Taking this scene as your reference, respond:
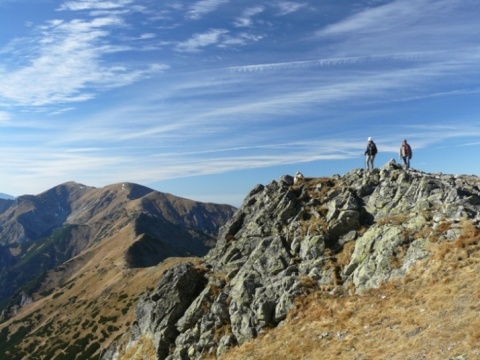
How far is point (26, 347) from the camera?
124750mm

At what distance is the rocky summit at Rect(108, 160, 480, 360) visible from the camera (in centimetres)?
3158

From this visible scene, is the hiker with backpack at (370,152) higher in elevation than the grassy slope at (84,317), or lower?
higher

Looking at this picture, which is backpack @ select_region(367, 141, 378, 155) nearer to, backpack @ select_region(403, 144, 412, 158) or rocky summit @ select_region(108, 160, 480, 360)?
rocky summit @ select_region(108, 160, 480, 360)

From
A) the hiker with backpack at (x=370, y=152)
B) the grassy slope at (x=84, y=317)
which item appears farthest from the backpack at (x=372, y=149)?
the grassy slope at (x=84, y=317)

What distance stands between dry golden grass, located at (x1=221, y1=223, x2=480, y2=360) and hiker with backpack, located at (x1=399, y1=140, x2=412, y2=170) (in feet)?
57.6

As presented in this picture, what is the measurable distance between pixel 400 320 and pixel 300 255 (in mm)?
14886

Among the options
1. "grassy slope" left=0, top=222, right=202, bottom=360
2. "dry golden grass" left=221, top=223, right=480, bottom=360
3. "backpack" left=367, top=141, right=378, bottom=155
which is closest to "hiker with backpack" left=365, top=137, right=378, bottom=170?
"backpack" left=367, top=141, right=378, bottom=155

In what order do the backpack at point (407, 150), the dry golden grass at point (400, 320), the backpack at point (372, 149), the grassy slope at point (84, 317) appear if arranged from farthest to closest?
the grassy slope at point (84, 317) → the backpack at point (372, 149) → the backpack at point (407, 150) → the dry golden grass at point (400, 320)

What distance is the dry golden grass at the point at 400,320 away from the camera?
66.3 feet

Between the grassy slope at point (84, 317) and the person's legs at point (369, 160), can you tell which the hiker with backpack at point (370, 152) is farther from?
the grassy slope at point (84, 317)

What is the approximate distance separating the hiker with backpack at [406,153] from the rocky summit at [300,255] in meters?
1.90

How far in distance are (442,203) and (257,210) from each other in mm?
22713

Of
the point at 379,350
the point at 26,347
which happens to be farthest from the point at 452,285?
the point at 26,347

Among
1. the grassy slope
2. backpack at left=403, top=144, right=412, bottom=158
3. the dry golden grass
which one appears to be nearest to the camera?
the dry golden grass
